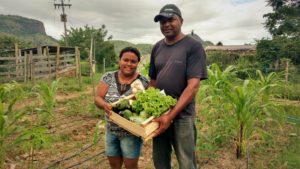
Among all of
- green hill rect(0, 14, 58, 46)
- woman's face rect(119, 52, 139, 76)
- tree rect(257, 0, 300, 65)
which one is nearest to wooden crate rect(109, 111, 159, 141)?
woman's face rect(119, 52, 139, 76)

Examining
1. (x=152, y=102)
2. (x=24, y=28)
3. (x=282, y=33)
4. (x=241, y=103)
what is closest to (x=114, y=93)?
(x=152, y=102)

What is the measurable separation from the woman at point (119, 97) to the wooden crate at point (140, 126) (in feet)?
0.63

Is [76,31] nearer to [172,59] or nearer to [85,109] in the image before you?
[85,109]

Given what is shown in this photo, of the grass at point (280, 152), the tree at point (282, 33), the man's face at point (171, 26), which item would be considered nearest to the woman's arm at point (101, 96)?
the man's face at point (171, 26)

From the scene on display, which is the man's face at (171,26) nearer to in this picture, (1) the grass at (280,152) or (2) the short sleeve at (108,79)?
(2) the short sleeve at (108,79)

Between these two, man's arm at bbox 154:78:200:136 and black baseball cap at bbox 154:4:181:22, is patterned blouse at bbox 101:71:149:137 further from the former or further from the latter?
black baseball cap at bbox 154:4:181:22

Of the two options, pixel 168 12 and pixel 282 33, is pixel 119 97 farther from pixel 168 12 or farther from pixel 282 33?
pixel 282 33

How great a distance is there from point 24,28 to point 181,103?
349ft

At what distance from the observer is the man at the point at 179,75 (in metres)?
2.40

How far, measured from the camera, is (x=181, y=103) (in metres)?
2.37

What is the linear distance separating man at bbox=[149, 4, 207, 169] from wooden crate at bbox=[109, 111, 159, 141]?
0.25 ft

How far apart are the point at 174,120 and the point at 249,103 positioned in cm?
174

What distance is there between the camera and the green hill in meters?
85.2

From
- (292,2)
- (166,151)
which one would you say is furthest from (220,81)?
(292,2)
